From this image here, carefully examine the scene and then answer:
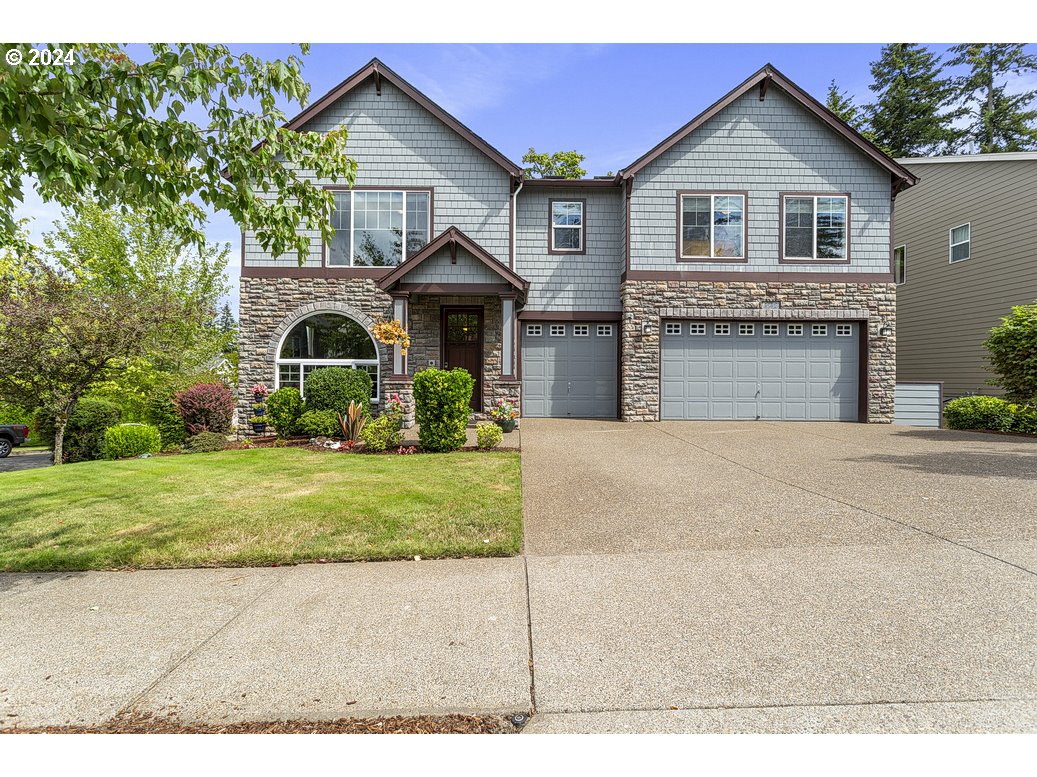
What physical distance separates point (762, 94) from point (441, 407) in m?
13.0

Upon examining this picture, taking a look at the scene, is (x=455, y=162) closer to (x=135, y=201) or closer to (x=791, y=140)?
(x=791, y=140)

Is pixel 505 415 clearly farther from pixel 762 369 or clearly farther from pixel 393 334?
pixel 762 369

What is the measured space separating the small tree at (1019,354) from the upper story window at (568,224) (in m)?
10.3

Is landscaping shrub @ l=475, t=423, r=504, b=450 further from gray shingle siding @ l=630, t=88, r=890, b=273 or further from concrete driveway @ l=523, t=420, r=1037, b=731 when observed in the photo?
gray shingle siding @ l=630, t=88, r=890, b=273

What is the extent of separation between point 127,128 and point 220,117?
815 millimetres

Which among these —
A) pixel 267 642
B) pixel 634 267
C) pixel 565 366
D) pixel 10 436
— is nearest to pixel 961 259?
pixel 634 267

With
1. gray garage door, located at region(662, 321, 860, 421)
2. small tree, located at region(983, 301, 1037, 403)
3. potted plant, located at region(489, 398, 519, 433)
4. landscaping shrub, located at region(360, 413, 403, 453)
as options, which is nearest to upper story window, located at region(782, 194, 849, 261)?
gray garage door, located at region(662, 321, 860, 421)

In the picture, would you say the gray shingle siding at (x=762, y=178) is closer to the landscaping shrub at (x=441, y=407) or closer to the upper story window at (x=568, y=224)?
the upper story window at (x=568, y=224)

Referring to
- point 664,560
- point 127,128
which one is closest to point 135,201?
point 127,128

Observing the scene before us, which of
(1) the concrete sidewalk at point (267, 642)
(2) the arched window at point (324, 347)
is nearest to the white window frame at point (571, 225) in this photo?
(2) the arched window at point (324, 347)

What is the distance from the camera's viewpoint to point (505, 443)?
434 inches

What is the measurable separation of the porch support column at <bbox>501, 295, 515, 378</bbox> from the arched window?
3.70m

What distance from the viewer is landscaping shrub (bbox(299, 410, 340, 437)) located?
12.2m

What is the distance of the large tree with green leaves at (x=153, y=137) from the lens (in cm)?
365
